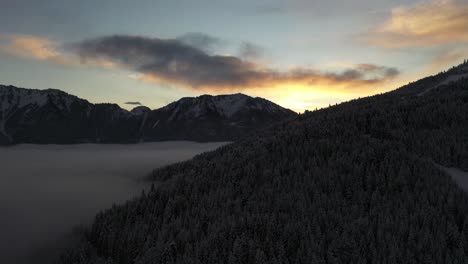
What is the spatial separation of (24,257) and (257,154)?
100 ft

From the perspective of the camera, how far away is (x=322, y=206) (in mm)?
27078

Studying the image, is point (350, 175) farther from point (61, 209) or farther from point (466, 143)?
A: point (61, 209)

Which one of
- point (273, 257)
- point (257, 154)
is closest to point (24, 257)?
point (273, 257)

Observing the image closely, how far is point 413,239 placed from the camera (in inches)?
802

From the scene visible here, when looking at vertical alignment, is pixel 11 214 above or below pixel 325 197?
below

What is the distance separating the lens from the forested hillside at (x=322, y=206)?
20984 mm

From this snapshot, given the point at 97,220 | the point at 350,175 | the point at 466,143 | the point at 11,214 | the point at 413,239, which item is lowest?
the point at 11,214

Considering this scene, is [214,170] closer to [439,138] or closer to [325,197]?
[325,197]

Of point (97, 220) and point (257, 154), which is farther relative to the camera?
point (257, 154)

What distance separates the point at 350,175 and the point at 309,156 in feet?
27.7

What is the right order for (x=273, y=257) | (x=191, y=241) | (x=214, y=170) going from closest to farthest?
(x=273, y=257), (x=191, y=241), (x=214, y=170)

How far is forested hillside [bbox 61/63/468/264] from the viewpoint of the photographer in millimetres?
20984

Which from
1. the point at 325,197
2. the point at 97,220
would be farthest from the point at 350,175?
the point at 97,220

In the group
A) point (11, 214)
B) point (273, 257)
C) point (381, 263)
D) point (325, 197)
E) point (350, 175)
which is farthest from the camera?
point (11, 214)
